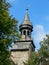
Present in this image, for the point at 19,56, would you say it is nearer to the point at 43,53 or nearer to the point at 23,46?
the point at 23,46

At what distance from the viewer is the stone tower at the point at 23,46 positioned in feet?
201

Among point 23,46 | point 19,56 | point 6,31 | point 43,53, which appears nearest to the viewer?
point 6,31

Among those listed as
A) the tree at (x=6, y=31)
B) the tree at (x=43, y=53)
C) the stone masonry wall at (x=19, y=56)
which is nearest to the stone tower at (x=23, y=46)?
the stone masonry wall at (x=19, y=56)

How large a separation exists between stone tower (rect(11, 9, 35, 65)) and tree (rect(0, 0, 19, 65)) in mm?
35578

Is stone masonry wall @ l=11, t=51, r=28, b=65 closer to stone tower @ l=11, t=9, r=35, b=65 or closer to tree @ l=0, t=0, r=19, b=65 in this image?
stone tower @ l=11, t=9, r=35, b=65

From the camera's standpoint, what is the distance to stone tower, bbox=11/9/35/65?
2413 inches

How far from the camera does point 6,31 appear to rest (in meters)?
23.8

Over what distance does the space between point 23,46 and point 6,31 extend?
123 ft

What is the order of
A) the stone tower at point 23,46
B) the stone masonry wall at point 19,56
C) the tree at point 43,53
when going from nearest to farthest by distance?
the tree at point 43,53 < the stone tower at point 23,46 < the stone masonry wall at point 19,56

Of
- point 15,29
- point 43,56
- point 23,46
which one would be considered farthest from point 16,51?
point 15,29

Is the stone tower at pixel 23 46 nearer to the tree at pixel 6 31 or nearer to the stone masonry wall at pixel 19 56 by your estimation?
the stone masonry wall at pixel 19 56

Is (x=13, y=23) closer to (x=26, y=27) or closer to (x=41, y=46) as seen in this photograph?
(x=41, y=46)

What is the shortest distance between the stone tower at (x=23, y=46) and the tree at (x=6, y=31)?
35.6 metres

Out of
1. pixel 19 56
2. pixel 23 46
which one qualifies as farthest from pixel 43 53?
pixel 19 56
